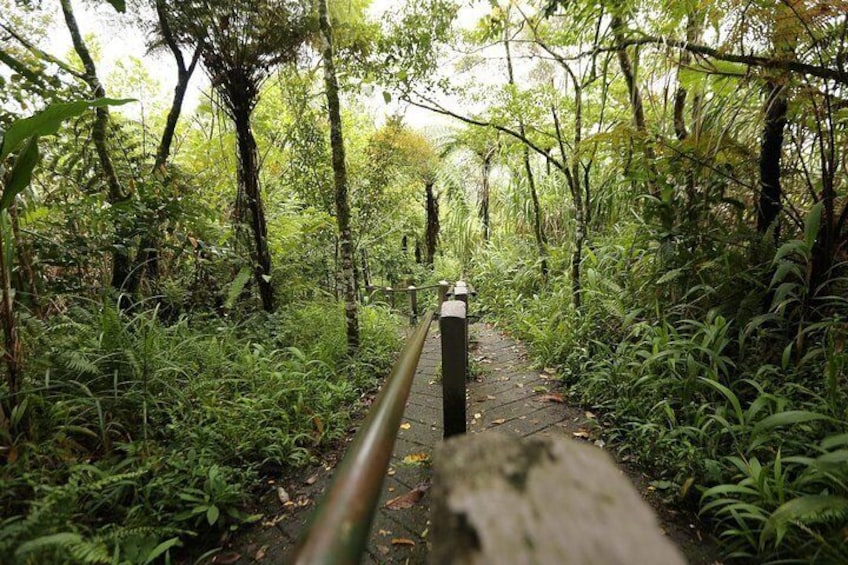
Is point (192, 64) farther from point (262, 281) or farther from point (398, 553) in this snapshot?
point (398, 553)

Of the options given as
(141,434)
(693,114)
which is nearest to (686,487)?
(141,434)

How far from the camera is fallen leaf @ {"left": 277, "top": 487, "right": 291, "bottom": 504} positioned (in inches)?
94.6

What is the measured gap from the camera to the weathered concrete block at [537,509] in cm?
33

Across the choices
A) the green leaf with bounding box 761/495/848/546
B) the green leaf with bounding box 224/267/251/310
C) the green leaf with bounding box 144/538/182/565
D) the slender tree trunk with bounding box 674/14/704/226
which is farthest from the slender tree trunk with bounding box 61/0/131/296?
the slender tree trunk with bounding box 674/14/704/226

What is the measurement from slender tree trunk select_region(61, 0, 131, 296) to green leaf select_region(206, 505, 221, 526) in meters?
2.76

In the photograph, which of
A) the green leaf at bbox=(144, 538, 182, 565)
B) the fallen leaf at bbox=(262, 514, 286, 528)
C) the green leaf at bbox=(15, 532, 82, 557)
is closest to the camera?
the green leaf at bbox=(15, 532, 82, 557)

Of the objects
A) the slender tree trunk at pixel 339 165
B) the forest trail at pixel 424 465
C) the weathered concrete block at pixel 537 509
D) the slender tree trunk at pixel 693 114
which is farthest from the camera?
the slender tree trunk at pixel 339 165

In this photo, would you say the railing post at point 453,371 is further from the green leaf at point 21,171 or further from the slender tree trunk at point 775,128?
the slender tree trunk at point 775,128

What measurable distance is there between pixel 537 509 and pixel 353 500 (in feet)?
0.93

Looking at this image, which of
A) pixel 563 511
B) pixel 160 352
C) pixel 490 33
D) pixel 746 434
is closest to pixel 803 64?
pixel 746 434

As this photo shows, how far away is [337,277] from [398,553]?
17.4 feet

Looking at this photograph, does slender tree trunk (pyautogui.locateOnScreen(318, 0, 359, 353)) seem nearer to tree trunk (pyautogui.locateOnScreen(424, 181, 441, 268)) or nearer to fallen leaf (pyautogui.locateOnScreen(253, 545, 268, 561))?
fallen leaf (pyautogui.locateOnScreen(253, 545, 268, 561))

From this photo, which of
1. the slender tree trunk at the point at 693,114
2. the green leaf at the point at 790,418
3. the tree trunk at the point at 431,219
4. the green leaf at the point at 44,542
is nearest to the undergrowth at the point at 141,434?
the green leaf at the point at 44,542

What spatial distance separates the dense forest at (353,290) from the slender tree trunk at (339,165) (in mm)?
28
